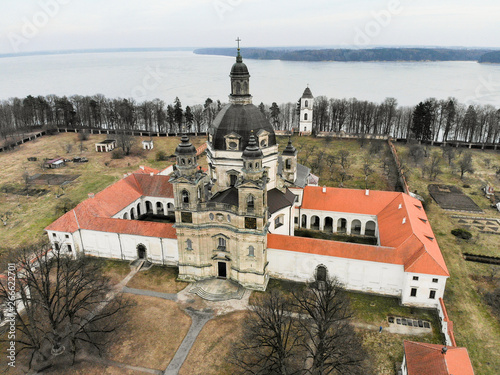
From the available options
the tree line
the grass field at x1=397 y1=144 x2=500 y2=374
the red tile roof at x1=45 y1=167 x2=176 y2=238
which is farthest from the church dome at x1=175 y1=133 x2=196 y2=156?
the tree line

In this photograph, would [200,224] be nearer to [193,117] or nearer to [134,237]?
[134,237]

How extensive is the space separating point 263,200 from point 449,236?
25296 mm

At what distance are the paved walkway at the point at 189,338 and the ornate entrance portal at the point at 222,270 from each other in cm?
472

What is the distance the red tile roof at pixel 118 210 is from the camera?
3778 cm

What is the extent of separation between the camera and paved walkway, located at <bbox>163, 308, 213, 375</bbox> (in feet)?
84.9

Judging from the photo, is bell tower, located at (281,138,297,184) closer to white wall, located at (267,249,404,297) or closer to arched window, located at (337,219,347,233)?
arched window, located at (337,219,347,233)

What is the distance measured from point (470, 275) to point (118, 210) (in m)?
39.2

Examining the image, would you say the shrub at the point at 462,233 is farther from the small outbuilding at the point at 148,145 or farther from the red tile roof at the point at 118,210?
the small outbuilding at the point at 148,145

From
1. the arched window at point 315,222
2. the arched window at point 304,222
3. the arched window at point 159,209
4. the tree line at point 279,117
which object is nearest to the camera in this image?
the arched window at point 304,222

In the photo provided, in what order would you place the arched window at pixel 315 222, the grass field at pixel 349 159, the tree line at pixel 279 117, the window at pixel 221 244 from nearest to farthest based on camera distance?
the window at pixel 221 244, the arched window at pixel 315 222, the grass field at pixel 349 159, the tree line at pixel 279 117

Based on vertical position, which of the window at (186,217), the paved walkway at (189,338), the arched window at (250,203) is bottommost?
the paved walkway at (189,338)

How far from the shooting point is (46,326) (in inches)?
1146

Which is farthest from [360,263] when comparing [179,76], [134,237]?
[179,76]

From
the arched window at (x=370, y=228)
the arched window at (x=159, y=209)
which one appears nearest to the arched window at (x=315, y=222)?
the arched window at (x=370, y=228)
